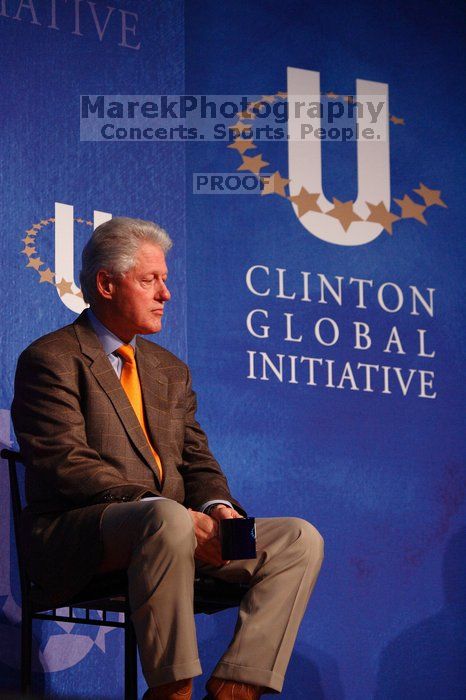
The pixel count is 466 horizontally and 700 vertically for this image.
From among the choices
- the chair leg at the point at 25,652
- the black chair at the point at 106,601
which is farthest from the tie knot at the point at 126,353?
the chair leg at the point at 25,652

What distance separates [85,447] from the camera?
284cm

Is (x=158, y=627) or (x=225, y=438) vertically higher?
(x=225, y=438)

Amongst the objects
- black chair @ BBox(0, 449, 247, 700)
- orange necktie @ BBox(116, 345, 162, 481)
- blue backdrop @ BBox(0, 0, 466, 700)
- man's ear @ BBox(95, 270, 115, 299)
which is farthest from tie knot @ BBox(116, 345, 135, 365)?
blue backdrop @ BBox(0, 0, 466, 700)

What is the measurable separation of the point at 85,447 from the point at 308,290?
157 cm

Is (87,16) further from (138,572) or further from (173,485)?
(138,572)

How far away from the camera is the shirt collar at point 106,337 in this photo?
10.3 feet

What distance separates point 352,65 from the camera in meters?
4.36

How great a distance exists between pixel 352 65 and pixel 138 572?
2553mm

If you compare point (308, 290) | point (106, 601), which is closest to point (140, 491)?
point (106, 601)

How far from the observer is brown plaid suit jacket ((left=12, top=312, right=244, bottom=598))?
275 centimetres

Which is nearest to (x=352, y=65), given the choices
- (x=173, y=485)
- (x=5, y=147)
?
(x=5, y=147)

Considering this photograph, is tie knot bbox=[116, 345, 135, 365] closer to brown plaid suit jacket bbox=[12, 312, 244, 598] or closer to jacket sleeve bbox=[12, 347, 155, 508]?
brown plaid suit jacket bbox=[12, 312, 244, 598]

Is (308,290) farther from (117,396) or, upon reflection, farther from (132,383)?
(117,396)

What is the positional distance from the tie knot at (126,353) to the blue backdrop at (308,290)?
559mm
